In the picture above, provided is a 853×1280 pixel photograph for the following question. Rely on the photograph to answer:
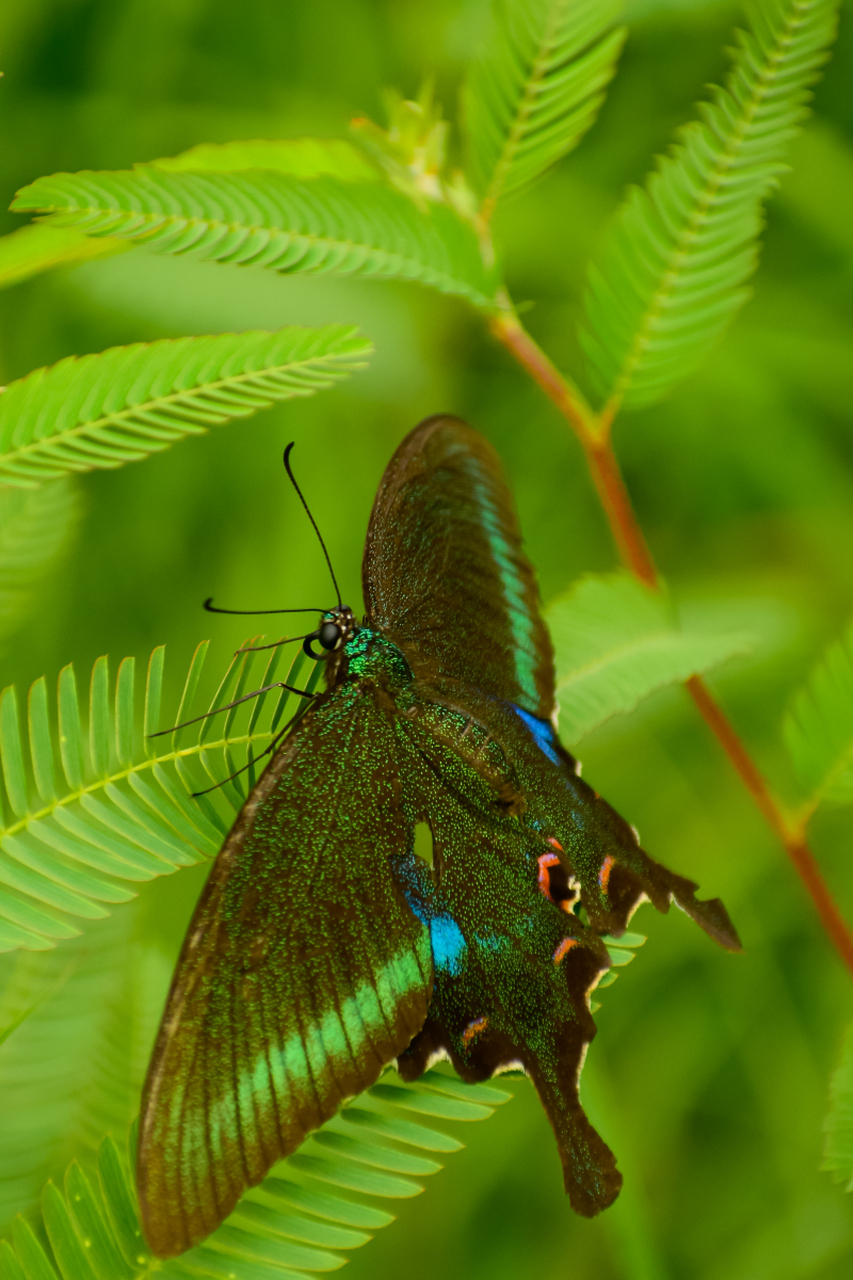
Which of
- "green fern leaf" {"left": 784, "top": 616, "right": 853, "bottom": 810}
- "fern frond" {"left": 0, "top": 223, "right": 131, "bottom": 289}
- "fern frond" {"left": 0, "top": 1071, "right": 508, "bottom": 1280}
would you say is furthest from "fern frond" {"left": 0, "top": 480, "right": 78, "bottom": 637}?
"green fern leaf" {"left": 784, "top": 616, "right": 853, "bottom": 810}

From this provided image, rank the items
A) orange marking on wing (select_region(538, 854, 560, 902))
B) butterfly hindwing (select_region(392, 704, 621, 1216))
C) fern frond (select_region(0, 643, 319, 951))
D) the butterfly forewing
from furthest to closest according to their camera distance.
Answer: the butterfly forewing
orange marking on wing (select_region(538, 854, 560, 902))
butterfly hindwing (select_region(392, 704, 621, 1216))
fern frond (select_region(0, 643, 319, 951))

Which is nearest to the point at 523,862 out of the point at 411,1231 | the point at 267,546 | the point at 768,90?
the point at 768,90

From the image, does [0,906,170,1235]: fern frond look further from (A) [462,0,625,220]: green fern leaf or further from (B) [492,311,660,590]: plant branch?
(A) [462,0,625,220]: green fern leaf

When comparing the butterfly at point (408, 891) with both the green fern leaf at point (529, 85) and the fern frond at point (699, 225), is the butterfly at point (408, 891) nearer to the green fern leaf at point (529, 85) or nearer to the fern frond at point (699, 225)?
the fern frond at point (699, 225)

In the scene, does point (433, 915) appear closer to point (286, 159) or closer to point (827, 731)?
point (827, 731)

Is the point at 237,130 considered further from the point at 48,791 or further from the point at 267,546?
the point at 48,791

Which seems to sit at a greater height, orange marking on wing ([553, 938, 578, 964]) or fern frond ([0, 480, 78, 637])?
fern frond ([0, 480, 78, 637])

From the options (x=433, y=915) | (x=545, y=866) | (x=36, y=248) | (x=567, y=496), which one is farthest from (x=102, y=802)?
(x=567, y=496)
